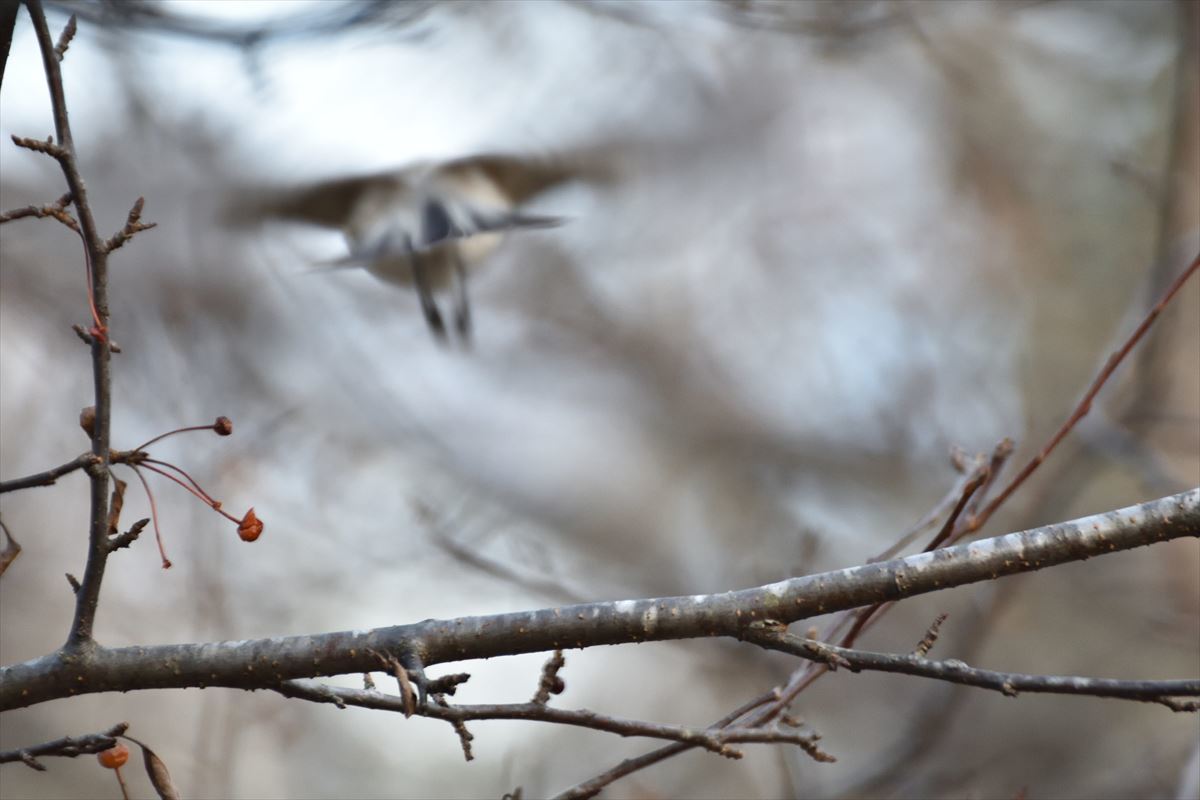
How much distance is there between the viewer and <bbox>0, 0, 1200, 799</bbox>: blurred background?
12.0 ft

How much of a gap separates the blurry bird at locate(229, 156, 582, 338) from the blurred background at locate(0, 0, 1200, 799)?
90mm

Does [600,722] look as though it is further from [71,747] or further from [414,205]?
[414,205]

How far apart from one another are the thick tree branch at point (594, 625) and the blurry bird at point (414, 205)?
2.35 m

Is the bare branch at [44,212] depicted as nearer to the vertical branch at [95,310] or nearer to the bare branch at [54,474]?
the vertical branch at [95,310]

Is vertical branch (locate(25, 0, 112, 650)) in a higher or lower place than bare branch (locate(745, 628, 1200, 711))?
higher

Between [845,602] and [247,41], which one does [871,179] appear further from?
[845,602]

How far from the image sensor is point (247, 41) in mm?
1995

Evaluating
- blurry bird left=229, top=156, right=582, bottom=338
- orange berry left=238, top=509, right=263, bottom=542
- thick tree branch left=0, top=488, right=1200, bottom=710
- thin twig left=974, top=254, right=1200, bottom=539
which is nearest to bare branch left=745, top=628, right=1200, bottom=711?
thick tree branch left=0, top=488, right=1200, bottom=710

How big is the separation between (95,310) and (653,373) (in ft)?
15.6

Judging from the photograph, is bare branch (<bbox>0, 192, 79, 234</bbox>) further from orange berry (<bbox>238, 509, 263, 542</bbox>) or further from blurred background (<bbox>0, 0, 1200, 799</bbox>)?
blurred background (<bbox>0, 0, 1200, 799</bbox>)

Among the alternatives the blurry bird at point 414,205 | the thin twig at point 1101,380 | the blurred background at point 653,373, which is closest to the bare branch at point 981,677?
the thin twig at point 1101,380

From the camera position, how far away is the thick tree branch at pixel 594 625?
84 centimetres

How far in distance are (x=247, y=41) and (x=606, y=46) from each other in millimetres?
3420

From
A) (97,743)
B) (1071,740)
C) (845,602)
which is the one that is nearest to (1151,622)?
(1071,740)
